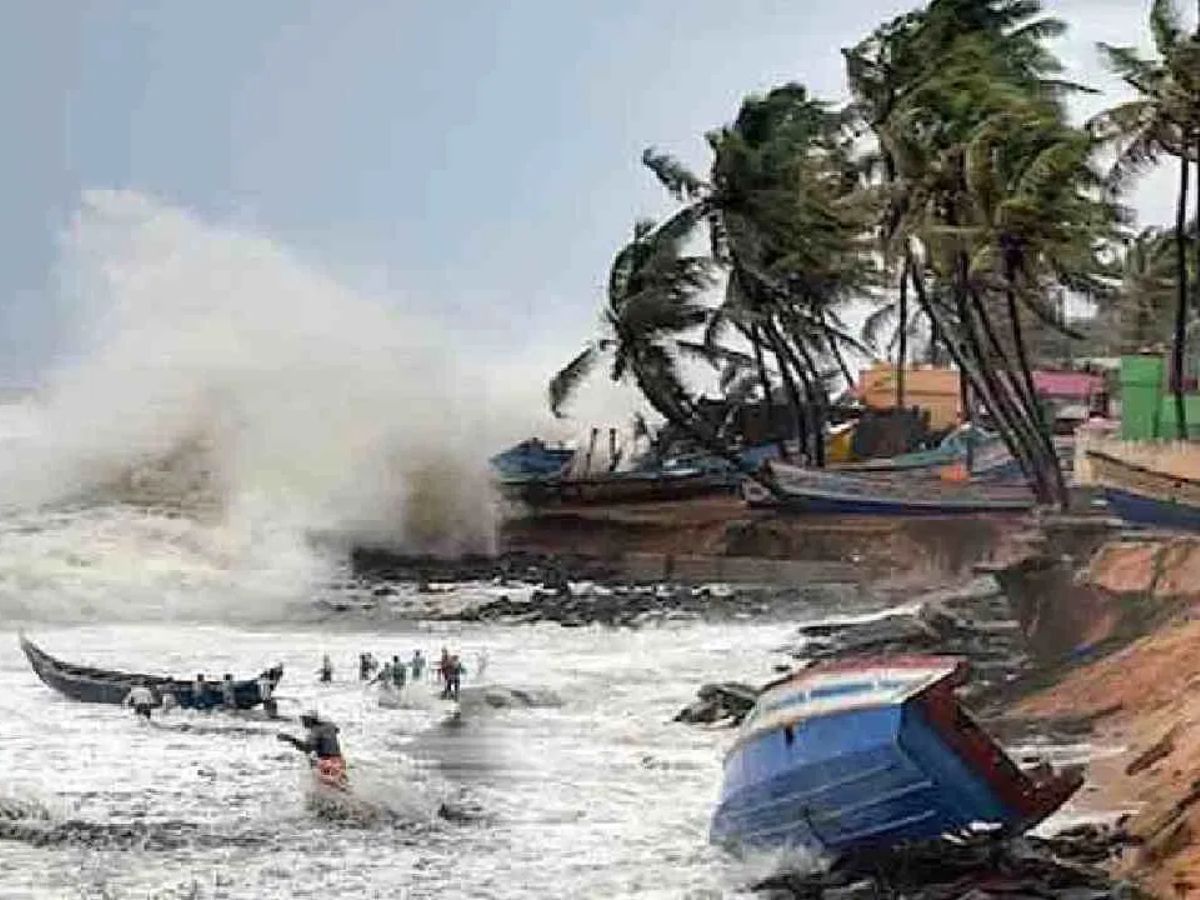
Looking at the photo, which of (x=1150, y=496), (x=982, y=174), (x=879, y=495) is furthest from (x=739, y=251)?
(x=1150, y=496)

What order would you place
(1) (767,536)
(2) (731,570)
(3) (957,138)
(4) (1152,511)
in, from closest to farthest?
(4) (1152,511)
(3) (957,138)
(2) (731,570)
(1) (767,536)

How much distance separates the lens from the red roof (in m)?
59.0

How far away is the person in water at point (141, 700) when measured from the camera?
24.8 metres

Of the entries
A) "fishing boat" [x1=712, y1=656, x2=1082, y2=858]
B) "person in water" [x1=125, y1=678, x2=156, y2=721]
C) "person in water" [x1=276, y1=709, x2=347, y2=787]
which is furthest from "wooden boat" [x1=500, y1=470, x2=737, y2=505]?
"fishing boat" [x1=712, y1=656, x2=1082, y2=858]

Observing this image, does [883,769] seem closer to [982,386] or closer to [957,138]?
[957,138]

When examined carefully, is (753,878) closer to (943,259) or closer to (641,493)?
(943,259)

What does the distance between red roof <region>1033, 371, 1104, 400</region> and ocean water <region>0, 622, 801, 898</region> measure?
98.7 feet

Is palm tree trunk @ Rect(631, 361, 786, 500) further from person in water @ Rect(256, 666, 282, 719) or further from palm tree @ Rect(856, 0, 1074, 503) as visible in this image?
person in water @ Rect(256, 666, 282, 719)

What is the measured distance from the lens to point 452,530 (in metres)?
49.9

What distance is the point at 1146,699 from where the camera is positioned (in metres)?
19.6

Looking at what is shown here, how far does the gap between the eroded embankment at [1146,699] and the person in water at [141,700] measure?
32.3 feet

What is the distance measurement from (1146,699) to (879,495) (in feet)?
74.3

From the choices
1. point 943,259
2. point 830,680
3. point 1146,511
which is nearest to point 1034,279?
point 943,259

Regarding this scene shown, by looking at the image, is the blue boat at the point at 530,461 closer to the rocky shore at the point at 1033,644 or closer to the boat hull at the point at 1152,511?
the rocky shore at the point at 1033,644
